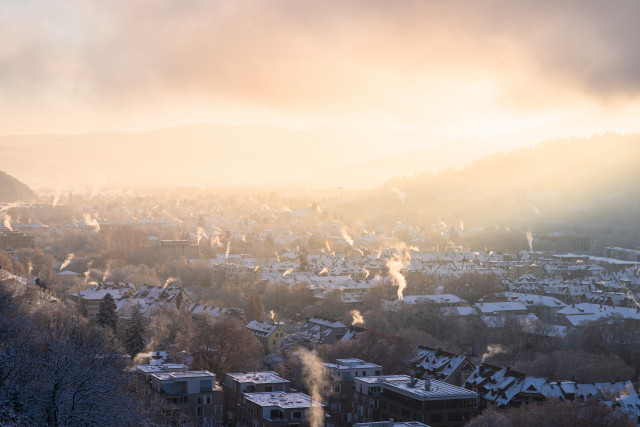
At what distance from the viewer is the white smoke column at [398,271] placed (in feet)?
166

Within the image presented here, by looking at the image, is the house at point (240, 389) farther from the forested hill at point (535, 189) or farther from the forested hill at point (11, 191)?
the forested hill at point (11, 191)

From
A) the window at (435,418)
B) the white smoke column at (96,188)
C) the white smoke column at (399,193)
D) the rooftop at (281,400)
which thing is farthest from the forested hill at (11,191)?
the window at (435,418)

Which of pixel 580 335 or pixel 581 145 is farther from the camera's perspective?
pixel 581 145

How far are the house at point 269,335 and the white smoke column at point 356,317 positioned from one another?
18.5 feet

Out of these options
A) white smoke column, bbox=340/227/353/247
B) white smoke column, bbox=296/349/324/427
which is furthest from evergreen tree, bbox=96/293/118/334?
white smoke column, bbox=340/227/353/247

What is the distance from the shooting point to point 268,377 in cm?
2453

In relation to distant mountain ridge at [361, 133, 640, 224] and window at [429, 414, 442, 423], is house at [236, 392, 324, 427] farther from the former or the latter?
distant mountain ridge at [361, 133, 640, 224]

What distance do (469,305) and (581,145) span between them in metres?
98.5

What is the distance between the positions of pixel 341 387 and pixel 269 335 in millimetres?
8688

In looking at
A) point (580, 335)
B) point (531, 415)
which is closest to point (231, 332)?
Result: point (531, 415)

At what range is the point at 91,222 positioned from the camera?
89438 millimetres

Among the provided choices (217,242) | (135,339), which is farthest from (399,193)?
(135,339)

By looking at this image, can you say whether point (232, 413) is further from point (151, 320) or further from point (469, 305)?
A: point (469, 305)

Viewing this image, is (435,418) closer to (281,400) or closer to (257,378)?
(281,400)
